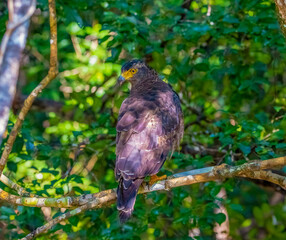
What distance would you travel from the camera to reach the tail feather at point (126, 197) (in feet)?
12.3

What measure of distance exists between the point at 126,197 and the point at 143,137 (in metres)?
Result: 0.61

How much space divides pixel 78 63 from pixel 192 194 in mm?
1865

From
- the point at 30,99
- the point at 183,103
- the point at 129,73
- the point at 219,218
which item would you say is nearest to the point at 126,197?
the point at 30,99

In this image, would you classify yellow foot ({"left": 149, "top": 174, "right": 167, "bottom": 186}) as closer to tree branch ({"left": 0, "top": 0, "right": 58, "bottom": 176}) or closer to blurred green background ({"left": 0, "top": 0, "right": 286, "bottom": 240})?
blurred green background ({"left": 0, "top": 0, "right": 286, "bottom": 240})

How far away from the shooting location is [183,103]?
6086 mm

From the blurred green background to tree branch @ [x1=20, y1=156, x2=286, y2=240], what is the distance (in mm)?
624

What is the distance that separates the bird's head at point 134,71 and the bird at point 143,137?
0.35 meters

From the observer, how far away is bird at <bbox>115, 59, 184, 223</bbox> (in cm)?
391

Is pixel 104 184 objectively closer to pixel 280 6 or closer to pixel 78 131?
pixel 78 131

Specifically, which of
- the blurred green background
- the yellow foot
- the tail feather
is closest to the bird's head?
the blurred green background

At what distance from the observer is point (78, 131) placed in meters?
5.03

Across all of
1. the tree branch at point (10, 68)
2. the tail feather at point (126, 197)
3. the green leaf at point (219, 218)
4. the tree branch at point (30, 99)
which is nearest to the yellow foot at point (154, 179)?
the tail feather at point (126, 197)

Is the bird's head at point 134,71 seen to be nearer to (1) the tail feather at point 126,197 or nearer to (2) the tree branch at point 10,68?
(2) the tree branch at point 10,68

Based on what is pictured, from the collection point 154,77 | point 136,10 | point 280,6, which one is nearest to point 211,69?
point 154,77
